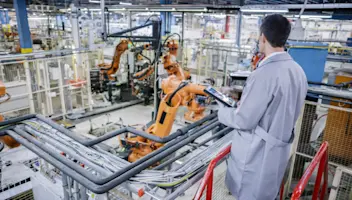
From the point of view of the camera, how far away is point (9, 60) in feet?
23.1

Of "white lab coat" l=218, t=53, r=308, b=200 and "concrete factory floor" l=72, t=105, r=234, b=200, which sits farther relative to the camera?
"concrete factory floor" l=72, t=105, r=234, b=200

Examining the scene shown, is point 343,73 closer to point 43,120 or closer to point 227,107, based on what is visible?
point 227,107

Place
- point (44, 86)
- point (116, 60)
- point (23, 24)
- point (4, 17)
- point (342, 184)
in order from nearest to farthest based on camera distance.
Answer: point (342, 184)
point (44, 86)
point (23, 24)
point (116, 60)
point (4, 17)

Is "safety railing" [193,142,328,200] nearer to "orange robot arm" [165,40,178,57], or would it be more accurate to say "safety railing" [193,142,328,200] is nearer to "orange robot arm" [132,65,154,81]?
"orange robot arm" [165,40,178,57]

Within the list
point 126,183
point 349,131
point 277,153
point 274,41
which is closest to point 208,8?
point 349,131

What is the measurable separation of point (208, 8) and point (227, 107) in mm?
3874

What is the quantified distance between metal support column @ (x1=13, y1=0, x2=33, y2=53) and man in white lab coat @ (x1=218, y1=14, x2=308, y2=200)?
923 cm

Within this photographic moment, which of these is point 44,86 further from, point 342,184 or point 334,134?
point 342,184

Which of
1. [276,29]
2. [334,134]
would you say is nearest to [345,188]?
[334,134]

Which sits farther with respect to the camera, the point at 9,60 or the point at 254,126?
the point at 9,60

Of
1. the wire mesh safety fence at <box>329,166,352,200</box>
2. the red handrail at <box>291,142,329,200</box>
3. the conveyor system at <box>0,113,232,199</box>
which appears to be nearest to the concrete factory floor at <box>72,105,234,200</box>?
the wire mesh safety fence at <box>329,166,352,200</box>

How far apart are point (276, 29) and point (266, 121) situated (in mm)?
655

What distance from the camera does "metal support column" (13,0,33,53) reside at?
28.1 feet

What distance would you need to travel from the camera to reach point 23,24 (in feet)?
28.7
